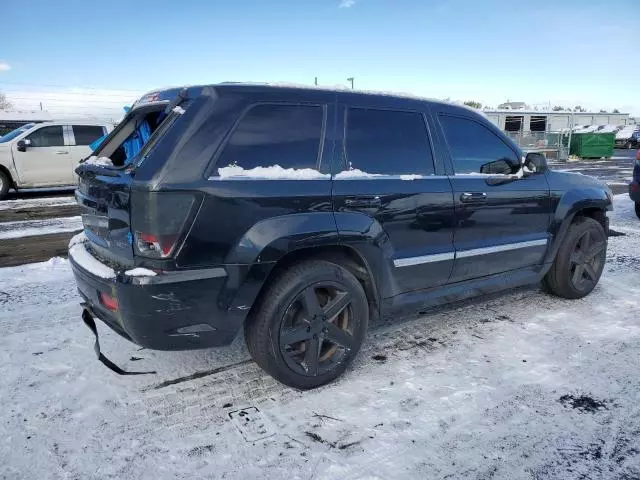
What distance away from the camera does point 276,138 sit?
2893 mm

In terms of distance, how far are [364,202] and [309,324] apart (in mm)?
→ 818

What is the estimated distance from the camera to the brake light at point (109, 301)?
2.65m

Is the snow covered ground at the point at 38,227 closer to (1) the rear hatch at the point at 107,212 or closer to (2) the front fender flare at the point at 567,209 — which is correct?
(1) the rear hatch at the point at 107,212

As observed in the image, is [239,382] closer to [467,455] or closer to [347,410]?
[347,410]

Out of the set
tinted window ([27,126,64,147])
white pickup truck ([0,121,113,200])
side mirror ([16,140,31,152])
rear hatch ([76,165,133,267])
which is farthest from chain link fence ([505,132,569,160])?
rear hatch ([76,165,133,267])

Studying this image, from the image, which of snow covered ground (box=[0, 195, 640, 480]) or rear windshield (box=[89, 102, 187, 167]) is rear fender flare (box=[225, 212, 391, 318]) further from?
rear windshield (box=[89, 102, 187, 167])

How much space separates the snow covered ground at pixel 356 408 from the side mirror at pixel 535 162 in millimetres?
1258

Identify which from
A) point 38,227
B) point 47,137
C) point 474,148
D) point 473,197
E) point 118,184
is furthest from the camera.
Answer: point 47,137

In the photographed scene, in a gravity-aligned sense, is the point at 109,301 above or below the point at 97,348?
above

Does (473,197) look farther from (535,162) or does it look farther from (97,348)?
(97,348)

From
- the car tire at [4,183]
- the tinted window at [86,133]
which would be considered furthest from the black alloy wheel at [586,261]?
the car tire at [4,183]

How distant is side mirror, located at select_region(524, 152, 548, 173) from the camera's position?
4059 mm

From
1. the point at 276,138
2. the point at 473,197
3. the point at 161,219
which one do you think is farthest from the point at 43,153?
the point at 473,197

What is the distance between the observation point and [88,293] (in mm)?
→ 2965
